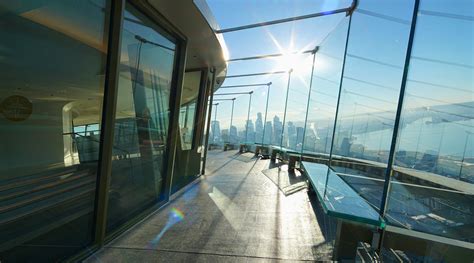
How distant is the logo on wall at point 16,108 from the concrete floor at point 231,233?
1531 millimetres

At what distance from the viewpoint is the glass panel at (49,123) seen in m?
1.73

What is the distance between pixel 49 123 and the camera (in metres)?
2.00

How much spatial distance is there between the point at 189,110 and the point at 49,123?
4.74 m

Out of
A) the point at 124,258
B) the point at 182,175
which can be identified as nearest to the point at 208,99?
the point at 182,175

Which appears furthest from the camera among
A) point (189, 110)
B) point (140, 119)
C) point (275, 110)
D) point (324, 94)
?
point (275, 110)

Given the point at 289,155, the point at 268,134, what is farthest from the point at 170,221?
the point at 268,134

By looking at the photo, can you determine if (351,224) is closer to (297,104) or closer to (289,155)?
(289,155)

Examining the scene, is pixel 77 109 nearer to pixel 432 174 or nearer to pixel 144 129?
pixel 144 129

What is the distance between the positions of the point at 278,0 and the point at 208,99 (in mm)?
3573

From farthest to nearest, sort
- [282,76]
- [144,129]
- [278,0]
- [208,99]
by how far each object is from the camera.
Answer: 1. [282,76]
2. [208,99]
3. [278,0]
4. [144,129]

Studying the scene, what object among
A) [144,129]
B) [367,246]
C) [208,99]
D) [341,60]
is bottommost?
[367,246]

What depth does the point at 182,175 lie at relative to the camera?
20.4 feet

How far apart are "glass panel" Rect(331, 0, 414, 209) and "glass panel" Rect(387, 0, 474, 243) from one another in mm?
168

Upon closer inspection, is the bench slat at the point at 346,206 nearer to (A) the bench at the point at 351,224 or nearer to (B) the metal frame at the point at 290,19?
(A) the bench at the point at 351,224
